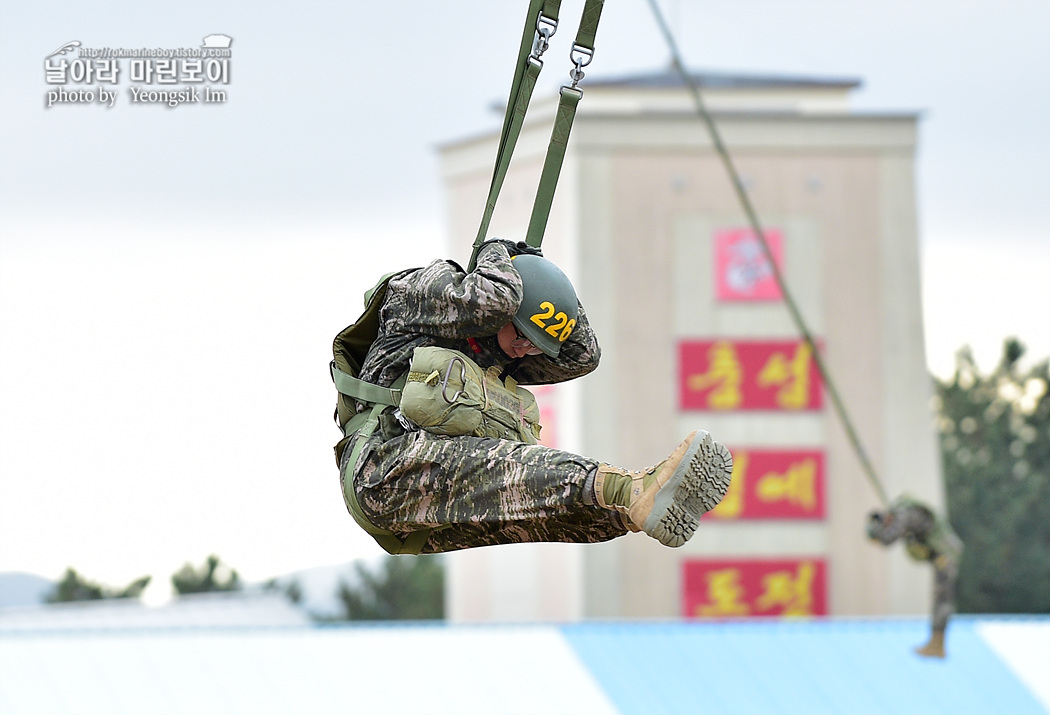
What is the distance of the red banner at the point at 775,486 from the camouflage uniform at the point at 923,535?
282 inches

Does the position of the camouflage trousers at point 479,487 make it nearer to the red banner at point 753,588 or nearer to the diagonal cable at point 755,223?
the diagonal cable at point 755,223

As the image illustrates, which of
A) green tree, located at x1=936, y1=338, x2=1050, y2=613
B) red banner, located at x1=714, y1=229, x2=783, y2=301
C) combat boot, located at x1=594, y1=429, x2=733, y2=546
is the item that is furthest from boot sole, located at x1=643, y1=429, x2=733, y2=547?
green tree, located at x1=936, y1=338, x2=1050, y2=613

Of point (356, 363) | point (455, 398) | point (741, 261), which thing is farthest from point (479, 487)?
point (741, 261)

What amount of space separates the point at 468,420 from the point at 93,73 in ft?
23.6

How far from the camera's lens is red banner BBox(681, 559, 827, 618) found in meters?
26.3

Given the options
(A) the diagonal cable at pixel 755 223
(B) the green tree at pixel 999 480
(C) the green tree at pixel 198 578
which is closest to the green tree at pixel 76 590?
(C) the green tree at pixel 198 578

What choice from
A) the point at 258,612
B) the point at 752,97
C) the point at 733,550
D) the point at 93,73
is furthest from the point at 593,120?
the point at 258,612

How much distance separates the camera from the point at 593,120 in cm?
2673

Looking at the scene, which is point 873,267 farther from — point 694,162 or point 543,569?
point 543,569

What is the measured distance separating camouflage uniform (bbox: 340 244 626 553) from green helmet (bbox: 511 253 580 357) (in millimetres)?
106

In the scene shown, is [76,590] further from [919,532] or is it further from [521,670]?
[919,532]

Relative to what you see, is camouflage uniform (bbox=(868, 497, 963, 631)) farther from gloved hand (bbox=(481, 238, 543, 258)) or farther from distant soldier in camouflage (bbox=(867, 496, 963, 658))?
gloved hand (bbox=(481, 238, 543, 258))

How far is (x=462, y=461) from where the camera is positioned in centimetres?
600

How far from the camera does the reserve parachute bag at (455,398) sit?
5957mm
